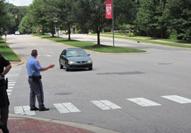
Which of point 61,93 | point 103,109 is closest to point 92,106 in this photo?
point 103,109

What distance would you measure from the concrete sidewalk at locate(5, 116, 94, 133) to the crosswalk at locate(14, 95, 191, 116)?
1.72m

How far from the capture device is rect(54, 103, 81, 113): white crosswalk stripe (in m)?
14.6

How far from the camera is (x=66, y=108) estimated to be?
15156 millimetres

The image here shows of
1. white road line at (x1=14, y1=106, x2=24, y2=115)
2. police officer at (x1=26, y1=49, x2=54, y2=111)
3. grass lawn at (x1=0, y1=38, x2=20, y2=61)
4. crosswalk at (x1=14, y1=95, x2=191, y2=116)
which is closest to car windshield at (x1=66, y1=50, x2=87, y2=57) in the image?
grass lawn at (x1=0, y1=38, x2=20, y2=61)

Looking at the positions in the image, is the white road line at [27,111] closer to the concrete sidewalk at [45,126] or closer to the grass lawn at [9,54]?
the concrete sidewalk at [45,126]

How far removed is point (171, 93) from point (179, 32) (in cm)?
6200

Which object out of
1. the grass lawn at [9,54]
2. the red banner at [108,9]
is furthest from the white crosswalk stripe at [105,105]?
the red banner at [108,9]

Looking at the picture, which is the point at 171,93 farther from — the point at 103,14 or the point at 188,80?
the point at 103,14

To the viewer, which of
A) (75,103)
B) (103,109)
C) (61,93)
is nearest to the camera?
(103,109)

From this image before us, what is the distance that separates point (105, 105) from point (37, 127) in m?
4.03

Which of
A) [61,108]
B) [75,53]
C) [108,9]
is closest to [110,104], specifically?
[61,108]

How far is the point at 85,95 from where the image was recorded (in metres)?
18.2

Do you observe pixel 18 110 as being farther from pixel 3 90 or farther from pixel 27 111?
pixel 3 90

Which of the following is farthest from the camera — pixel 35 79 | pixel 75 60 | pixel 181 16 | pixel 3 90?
pixel 181 16
